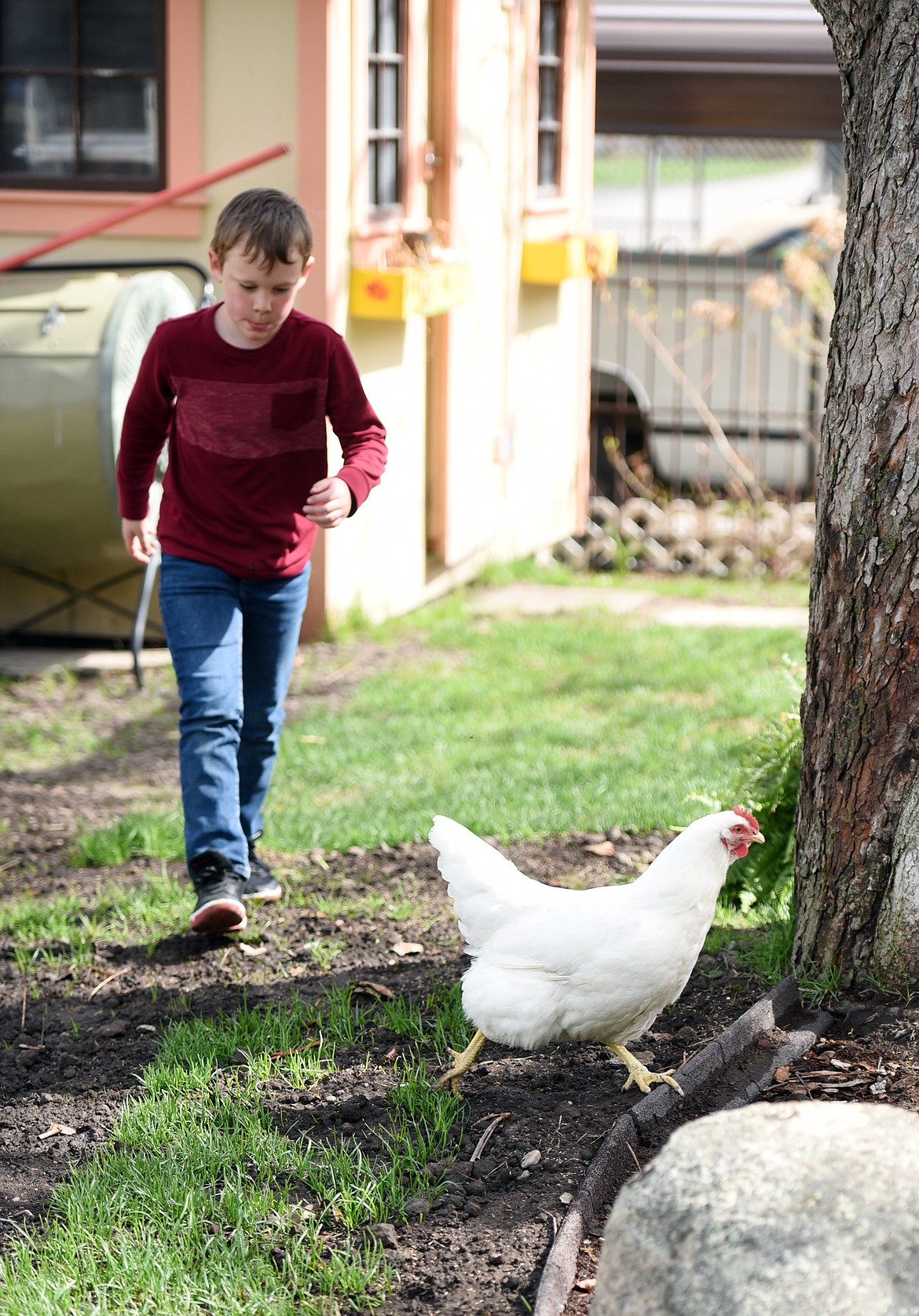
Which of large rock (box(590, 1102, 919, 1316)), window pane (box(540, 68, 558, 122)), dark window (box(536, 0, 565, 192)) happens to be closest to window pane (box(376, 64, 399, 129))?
dark window (box(536, 0, 565, 192))

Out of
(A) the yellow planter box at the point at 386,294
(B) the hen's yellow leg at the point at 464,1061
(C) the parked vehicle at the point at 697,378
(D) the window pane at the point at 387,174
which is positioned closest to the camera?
(B) the hen's yellow leg at the point at 464,1061

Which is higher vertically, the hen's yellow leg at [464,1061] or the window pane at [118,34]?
the window pane at [118,34]

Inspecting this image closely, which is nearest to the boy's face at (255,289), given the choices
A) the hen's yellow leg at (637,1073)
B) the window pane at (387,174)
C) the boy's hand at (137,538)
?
the boy's hand at (137,538)

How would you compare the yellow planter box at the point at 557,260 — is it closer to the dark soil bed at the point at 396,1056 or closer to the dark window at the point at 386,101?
the dark window at the point at 386,101

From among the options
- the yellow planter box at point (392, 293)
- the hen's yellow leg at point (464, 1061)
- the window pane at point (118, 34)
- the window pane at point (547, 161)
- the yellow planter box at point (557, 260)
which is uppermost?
the window pane at point (118, 34)

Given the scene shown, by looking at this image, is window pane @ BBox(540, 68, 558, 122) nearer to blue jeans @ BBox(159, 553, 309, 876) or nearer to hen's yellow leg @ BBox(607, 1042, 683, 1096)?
blue jeans @ BBox(159, 553, 309, 876)

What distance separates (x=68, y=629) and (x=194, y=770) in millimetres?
3778

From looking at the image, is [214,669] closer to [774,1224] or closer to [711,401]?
[774,1224]

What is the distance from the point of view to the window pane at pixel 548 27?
30.7ft

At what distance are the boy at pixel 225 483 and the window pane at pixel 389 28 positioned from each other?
398 centimetres

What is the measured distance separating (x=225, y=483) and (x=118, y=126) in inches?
152

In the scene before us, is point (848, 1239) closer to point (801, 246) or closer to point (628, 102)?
point (801, 246)

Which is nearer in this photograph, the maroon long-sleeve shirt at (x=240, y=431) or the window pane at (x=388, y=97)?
the maroon long-sleeve shirt at (x=240, y=431)

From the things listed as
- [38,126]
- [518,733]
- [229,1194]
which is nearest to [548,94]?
[38,126]
